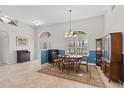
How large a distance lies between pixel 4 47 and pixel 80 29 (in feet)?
18.7

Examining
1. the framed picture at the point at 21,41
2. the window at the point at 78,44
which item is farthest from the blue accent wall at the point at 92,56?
the framed picture at the point at 21,41


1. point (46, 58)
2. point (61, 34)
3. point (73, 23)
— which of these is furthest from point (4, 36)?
point (73, 23)

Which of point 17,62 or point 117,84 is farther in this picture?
point 17,62

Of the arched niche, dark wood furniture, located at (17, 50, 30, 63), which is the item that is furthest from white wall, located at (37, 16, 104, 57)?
dark wood furniture, located at (17, 50, 30, 63)

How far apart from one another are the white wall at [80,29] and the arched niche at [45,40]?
401 millimetres

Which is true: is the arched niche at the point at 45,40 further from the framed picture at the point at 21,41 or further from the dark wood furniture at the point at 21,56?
the dark wood furniture at the point at 21,56

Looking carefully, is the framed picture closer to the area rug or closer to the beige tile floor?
the beige tile floor

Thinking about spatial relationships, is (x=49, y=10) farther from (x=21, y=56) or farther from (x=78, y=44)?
Result: (x=21, y=56)

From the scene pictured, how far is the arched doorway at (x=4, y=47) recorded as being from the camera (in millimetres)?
6691

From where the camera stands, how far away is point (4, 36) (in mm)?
6805

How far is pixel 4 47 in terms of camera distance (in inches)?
269

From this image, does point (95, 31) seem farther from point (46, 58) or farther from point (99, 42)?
point (46, 58)

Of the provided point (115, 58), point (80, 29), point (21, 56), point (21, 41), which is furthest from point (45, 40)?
point (115, 58)

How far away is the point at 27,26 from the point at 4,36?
2.11 meters
